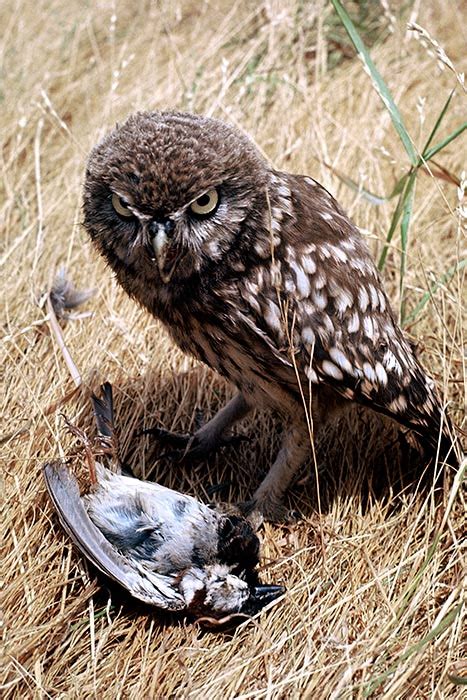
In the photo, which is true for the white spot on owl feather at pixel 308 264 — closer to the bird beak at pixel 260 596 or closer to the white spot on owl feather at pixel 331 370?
the white spot on owl feather at pixel 331 370

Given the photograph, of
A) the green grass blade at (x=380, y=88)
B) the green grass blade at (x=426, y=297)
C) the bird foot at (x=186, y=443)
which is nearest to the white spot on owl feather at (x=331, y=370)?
the bird foot at (x=186, y=443)

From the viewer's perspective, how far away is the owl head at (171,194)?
2.08 meters

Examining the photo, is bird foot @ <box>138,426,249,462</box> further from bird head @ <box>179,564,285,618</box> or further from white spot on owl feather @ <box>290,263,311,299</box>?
white spot on owl feather @ <box>290,263,311,299</box>

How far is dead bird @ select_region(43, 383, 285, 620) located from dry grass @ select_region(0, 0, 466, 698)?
9 centimetres

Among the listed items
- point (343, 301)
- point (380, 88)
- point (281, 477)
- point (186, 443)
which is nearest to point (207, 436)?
point (186, 443)

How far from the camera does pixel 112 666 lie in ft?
7.22

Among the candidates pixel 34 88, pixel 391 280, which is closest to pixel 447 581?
pixel 391 280

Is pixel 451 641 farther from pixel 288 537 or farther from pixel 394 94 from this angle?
pixel 394 94

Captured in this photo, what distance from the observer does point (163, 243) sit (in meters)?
2.09

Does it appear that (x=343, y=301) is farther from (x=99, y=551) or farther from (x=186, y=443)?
(x=99, y=551)

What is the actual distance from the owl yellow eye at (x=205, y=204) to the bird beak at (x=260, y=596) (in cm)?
109

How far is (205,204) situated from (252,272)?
26 centimetres

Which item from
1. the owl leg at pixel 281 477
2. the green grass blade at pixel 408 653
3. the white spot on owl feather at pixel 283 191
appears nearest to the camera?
the green grass blade at pixel 408 653

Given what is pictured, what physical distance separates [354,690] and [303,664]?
15 cm
